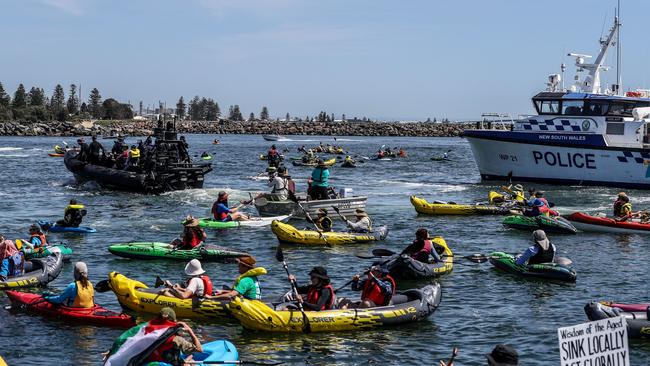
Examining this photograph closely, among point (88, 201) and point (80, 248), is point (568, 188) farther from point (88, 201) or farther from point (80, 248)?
point (80, 248)

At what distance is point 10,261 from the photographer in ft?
67.6

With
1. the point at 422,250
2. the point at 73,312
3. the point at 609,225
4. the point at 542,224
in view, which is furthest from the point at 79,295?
the point at 609,225

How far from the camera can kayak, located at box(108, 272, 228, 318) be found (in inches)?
696

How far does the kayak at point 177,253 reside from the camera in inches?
941

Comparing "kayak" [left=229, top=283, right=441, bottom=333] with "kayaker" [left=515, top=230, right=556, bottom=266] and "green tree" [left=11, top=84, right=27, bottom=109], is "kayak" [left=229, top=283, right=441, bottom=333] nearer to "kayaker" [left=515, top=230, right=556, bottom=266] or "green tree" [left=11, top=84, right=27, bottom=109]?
"kayaker" [left=515, top=230, right=556, bottom=266]

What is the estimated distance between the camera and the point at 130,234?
30.0 m

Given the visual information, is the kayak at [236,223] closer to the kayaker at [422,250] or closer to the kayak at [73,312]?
the kayaker at [422,250]

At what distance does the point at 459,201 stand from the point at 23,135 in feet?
348

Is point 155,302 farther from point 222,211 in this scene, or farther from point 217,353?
point 222,211

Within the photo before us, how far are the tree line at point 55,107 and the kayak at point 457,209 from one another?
425 ft

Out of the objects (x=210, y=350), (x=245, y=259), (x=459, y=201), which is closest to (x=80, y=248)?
(x=245, y=259)

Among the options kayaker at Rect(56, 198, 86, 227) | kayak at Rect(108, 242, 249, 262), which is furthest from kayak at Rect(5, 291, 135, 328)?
kayaker at Rect(56, 198, 86, 227)

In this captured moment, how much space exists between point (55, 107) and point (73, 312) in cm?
18024

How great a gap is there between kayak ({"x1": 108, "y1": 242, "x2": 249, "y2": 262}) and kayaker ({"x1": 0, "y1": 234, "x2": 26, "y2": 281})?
3.95m
